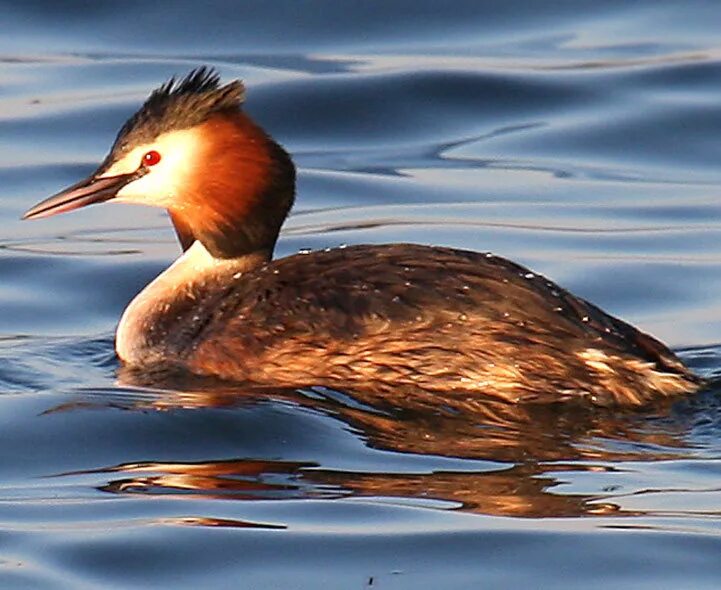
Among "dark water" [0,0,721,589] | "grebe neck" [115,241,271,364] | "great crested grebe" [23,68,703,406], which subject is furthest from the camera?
"grebe neck" [115,241,271,364]

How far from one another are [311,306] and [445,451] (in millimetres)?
943

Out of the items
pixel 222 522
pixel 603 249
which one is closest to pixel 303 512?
pixel 222 522

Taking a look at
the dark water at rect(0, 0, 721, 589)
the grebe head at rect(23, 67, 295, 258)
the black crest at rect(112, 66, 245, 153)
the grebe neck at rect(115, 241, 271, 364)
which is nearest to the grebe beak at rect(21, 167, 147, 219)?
the grebe head at rect(23, 67, 295, 258)

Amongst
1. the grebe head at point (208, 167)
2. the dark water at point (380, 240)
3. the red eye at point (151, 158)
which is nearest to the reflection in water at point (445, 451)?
the dark water at point (380, 240)

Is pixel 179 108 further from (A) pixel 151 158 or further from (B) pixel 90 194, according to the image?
(B) pixel 90 194

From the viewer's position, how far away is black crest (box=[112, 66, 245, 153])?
28.9 feet

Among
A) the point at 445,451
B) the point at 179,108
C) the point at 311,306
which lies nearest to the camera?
the point at 445,451

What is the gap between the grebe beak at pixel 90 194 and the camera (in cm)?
888

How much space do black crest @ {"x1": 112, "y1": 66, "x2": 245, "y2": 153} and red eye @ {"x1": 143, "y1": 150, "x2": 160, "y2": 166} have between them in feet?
0.16

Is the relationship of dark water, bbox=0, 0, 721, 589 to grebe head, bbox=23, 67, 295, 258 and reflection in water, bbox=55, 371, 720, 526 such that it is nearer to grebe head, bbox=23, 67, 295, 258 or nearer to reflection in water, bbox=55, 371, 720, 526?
reflection in water, bbox=55, 371, 720, 526

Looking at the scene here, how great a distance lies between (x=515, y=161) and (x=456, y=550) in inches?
270

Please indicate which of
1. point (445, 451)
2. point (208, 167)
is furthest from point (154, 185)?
point (445, 451)

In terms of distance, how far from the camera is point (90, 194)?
8.90 meters

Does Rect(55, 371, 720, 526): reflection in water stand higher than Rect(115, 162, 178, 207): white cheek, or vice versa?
Rect(115, 162, 178, 207): white cheek
